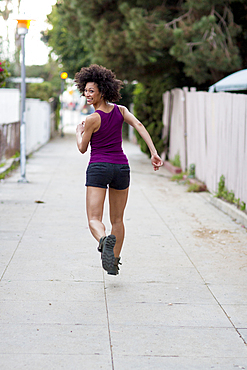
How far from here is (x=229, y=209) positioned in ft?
29.8

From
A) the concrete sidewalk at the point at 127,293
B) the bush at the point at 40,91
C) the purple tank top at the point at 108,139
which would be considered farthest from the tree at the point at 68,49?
the purple tank top at the point at 108,139

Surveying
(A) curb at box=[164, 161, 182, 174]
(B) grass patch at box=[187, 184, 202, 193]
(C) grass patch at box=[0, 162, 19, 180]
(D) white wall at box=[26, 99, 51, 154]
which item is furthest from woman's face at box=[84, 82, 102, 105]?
(D) white wall at box=[26, 99, 51, 154]

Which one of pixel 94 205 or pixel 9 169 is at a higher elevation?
pixel 94 205

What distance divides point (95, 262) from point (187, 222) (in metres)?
2.72

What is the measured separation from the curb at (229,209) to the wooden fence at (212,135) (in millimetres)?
215

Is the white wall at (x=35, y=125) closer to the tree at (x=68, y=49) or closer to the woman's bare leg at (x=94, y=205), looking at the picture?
the tree at (x=68, y=49)

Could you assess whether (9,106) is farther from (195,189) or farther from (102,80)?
(102,80)

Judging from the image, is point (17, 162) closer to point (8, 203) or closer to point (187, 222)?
point (8, 203)

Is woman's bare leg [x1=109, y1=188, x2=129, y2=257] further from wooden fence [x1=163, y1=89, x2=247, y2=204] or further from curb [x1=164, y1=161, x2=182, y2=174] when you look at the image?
curb [x1=164, y1=161, x2=182, y2=174]

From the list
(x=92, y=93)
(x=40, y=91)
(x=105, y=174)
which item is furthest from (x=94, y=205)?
(x=40, y=91)

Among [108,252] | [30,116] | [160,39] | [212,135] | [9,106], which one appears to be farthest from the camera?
[30,116]

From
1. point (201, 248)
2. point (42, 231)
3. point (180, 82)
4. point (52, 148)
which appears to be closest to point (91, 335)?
point (201, 248)

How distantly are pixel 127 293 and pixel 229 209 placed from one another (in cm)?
437

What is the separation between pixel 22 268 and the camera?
575cm
